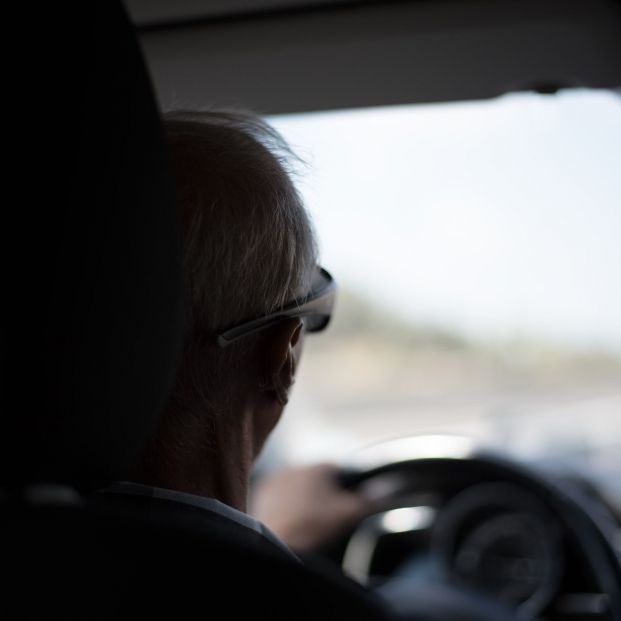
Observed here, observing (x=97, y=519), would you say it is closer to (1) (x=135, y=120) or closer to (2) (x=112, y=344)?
(2) (x=112, y=344)

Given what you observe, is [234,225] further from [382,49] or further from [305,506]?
[305,506]

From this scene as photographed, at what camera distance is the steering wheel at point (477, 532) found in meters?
2.42

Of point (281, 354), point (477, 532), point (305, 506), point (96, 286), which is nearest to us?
point (96, 286)

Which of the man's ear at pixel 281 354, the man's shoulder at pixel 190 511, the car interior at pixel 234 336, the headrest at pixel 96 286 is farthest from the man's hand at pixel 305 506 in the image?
the headrest at pixel 96 286

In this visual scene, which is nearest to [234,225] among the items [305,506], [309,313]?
[309,313]

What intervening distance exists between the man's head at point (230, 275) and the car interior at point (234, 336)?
154mm

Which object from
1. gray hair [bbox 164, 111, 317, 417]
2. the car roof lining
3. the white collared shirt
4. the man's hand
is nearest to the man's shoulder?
the white collared shirt

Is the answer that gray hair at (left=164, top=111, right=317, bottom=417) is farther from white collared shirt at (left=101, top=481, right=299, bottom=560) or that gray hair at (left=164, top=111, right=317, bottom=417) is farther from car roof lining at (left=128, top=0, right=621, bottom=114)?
car roof lining at (left=128, top=0, right=621, bottom=114)

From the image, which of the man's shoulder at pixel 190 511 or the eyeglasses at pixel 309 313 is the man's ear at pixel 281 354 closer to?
the eyeglasses at pixel 309 313

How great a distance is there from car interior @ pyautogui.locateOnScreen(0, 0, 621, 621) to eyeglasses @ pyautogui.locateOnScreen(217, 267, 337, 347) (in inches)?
5.9

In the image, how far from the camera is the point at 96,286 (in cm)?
95

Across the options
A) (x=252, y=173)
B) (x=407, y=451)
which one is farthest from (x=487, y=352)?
(x=252, y=173)

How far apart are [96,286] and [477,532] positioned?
72.9 inches

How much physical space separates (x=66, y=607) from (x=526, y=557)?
1882 millimetres
